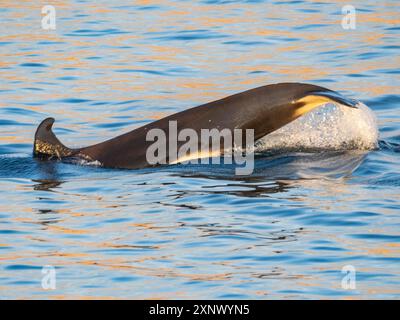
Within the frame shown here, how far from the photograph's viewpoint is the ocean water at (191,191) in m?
8.58

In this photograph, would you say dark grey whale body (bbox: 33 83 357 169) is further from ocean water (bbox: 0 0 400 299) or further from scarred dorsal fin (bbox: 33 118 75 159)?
scarred dorsal fin (bbox: 33 118 75 159)

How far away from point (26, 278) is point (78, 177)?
10.0 ft

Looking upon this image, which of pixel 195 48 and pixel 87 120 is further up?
pixel 195 48

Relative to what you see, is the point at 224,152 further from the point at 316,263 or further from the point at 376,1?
the point at 376,1

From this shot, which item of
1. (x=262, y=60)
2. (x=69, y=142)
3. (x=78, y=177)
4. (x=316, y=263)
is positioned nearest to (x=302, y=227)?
(x=316, y=263)

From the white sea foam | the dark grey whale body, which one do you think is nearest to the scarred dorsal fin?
the dark grey whale body

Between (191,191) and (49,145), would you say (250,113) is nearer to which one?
(191,191)

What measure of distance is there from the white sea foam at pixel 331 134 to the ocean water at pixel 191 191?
0.62 feet

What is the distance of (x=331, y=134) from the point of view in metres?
12.5

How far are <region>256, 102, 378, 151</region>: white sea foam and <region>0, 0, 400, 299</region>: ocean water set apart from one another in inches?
7.5

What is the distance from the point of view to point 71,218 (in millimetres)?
10211

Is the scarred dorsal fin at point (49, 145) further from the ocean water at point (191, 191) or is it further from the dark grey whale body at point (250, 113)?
the dark grey whale body at point (250, 113)

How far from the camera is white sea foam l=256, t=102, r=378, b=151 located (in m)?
12.2
